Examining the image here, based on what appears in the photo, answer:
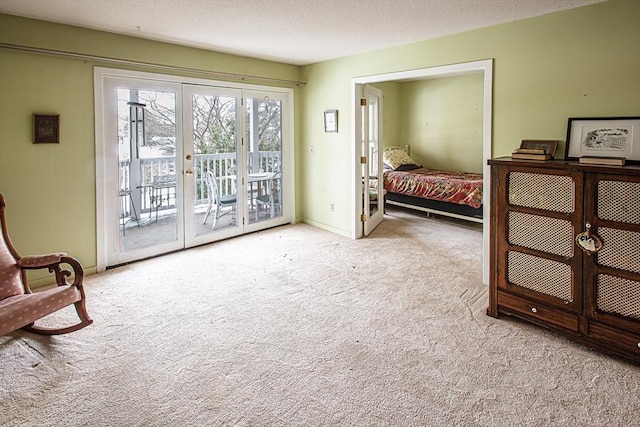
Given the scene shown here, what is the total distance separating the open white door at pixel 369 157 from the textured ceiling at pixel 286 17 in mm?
985

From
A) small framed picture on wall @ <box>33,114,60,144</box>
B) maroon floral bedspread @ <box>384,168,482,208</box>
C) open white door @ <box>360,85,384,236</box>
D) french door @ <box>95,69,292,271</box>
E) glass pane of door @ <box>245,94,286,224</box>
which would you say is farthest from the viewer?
maroon floral bedspread @ <box>384,168,482,208</box>

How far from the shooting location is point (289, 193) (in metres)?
5.76

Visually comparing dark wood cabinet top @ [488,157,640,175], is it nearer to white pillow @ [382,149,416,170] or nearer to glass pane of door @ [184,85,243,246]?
glass pane of door @ [184,85,243,246]

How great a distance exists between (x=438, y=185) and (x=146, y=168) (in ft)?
13.1

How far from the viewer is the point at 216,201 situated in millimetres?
4965

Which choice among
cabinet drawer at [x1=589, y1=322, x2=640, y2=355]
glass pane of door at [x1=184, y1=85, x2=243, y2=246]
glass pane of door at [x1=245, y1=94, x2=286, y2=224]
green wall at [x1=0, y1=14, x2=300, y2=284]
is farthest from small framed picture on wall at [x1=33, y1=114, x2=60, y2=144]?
cabinet drawer at [x1=589, y1=322, x2=640, y2=355]

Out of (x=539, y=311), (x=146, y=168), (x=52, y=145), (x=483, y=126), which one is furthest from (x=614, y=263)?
(x=52, y=145)

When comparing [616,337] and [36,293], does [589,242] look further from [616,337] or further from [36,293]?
[36,293]

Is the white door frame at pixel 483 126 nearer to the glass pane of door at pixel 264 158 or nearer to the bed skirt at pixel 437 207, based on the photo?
the glass pane of door at pixel 264 158

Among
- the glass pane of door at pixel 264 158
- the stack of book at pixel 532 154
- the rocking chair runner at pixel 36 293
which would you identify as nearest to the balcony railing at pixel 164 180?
the glass pane of door at pixel 264 158

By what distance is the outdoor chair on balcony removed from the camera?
4.86 m

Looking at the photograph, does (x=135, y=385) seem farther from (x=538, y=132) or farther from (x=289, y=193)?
(x=289, y=193)

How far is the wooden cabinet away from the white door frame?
0.50 metres

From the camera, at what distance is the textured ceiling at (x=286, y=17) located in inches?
116
